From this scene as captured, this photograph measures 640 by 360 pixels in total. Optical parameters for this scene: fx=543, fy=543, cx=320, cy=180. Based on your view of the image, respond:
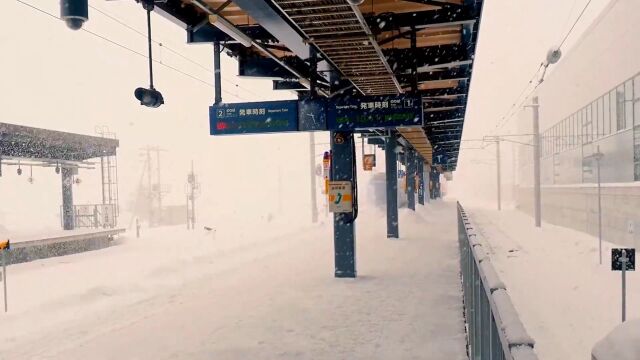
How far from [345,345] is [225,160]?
186m

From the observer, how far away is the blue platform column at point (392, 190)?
756 inches

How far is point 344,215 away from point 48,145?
55.7 feet

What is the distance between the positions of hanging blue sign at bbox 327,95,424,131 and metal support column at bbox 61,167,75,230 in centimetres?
2118

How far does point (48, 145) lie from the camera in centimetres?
2300

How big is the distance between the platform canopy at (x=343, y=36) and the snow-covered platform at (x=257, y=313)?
12.2ft

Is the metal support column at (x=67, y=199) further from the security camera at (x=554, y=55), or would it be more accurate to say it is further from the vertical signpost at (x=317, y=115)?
the security camera at (x=554, y=55)

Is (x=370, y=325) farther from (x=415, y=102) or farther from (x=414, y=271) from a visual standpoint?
(x=414, y=271)

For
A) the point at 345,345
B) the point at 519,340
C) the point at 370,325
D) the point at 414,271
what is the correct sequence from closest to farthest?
the point at 519,340 < the point at 345,345 < the point at 370,325 < the point at 414,271

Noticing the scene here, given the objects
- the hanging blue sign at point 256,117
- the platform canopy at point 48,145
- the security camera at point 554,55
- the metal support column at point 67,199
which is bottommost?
the metal support column at point 67,199

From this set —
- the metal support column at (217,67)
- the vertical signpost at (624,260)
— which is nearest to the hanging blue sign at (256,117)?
the metal support column at (217,67)

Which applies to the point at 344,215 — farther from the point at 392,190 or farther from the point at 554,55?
the point at 554,55

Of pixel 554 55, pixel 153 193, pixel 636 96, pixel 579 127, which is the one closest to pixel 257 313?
pixel 554 55

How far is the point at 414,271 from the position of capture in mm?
11812

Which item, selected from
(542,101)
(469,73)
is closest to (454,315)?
(469,73)
